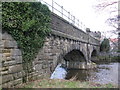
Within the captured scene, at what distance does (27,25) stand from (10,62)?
1.65m

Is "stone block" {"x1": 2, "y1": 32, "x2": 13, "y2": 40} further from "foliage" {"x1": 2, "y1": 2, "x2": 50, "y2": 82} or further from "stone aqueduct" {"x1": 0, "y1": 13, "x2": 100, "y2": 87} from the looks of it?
"foliage" {"x1": 2, "y1": 2, "x2": 50, "y2": 82}

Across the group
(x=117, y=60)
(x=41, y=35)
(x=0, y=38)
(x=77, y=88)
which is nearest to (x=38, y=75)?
(x=41, y=35)

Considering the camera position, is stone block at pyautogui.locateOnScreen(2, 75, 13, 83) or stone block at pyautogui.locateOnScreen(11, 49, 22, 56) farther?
stone block at pyautogui.locateOnScreen(11, 49, 22, 56)

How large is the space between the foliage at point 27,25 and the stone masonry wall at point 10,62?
268mm

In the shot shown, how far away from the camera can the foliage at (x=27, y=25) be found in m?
6.83

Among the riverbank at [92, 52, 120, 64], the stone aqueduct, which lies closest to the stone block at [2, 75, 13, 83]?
the stone aqueduct

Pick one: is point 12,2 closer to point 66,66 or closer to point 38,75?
point 38,75

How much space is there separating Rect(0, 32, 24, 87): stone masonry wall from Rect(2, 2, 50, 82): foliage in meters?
0.27

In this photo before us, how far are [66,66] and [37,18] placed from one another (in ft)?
56.5

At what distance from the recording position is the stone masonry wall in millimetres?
6575

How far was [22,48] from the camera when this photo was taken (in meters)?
7.64

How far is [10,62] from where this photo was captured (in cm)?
693

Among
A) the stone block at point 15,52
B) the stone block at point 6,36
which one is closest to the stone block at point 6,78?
the stone block at point 15,52

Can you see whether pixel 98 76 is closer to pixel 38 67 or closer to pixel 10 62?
pixel 38 67
